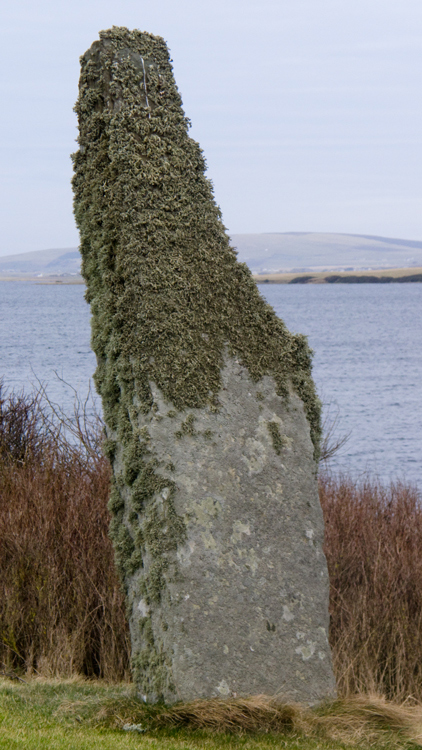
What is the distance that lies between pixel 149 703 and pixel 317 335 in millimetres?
62325

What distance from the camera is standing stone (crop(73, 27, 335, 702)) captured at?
143 inches

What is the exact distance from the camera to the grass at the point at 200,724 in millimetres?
3227

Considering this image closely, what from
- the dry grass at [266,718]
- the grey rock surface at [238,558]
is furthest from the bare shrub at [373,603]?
the grey rock surface at [238,558]

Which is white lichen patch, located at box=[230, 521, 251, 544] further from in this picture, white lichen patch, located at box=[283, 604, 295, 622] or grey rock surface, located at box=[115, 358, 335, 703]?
white lichen patch, located at box=[283, 604, 295, 622]

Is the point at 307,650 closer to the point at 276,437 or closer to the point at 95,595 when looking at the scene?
the point at 276,437

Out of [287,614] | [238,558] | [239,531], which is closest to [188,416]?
[239,531]

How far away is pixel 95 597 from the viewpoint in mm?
6070

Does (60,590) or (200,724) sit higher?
(200,724)

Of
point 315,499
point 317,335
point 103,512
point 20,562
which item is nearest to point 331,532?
point 103,512

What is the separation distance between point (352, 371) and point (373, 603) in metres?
36.1

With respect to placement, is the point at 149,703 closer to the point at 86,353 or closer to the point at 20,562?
the point at 20,562

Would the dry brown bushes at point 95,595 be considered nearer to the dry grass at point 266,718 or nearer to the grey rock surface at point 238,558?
the dry grass at point 266,718

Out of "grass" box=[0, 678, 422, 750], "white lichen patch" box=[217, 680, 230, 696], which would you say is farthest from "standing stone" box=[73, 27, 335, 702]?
"grass" box=[0, 678, 422, 750]

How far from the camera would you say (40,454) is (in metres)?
11.4
